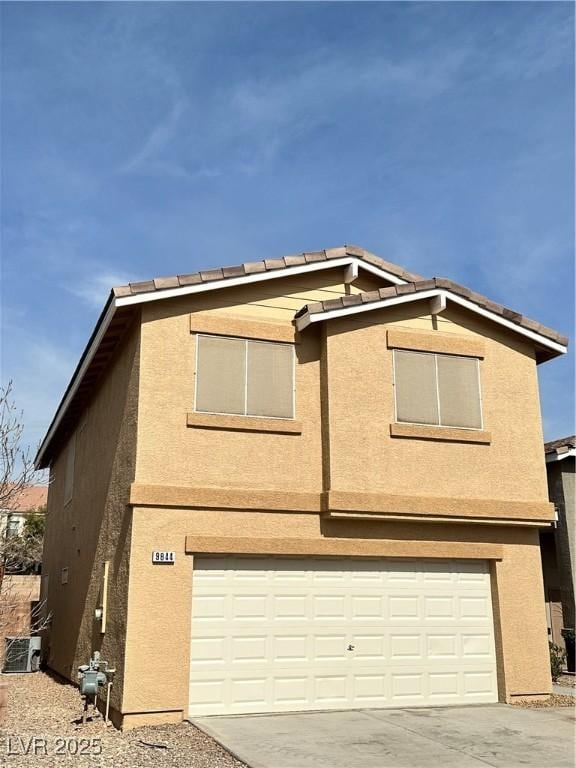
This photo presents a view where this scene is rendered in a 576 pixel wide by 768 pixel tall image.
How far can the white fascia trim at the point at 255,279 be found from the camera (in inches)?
480

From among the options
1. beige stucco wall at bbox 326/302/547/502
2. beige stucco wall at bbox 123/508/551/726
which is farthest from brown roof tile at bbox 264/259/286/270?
beige stucco wall at bbox 123/508/551/726

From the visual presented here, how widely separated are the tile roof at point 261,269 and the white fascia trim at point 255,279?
0.15ft

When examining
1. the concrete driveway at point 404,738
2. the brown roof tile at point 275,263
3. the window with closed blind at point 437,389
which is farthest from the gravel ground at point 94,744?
the brown roof tile at point 275,263

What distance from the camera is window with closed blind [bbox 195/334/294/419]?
12.5m

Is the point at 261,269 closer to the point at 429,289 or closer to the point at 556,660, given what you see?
the point at 429,289

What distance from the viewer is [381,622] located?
1259 cm

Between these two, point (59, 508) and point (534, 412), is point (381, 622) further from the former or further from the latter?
point (59, 508)

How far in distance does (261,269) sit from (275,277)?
1.04ft

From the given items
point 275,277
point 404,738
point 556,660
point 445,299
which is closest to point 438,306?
point 445,299

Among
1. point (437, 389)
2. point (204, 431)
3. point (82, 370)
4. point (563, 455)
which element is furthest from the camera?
point (563, 455)

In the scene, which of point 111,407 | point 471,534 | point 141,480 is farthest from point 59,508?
point 471,534

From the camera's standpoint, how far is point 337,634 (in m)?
12.3

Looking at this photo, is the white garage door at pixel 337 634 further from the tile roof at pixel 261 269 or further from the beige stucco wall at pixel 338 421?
the tile roof at pixel 261 269

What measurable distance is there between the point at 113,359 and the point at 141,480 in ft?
12.1
